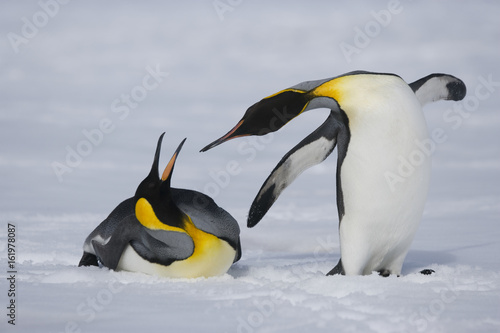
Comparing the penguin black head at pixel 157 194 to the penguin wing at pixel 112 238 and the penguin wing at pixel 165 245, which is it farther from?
the penguin wing at pixel 112 238

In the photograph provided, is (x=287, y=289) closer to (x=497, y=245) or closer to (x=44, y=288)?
(x=44, y=288)

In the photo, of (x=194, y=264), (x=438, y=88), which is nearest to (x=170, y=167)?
(x=194, y=264)

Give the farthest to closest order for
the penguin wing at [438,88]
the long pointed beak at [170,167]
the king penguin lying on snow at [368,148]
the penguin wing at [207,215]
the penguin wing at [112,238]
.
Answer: the penguin wing at [438,88] → the penguin wing at [112,238] → the penguin wing at [207,215] → the king penguin lying on snow at [368,148] → the long pointed beak at [170,167]

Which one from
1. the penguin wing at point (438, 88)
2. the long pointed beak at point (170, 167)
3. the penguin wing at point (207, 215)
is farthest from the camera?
the penguin wing at point (438, 88)

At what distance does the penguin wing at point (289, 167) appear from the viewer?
365 centimetres

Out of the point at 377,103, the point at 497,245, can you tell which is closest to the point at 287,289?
the point at 377,103

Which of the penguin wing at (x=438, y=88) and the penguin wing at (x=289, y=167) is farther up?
the penguin wing at (x=438, y=88)

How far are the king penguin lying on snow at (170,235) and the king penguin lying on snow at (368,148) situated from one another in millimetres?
387

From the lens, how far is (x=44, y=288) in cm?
290

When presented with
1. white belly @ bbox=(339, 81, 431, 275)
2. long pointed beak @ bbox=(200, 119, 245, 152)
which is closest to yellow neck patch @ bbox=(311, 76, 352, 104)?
white belly @ bbox=(339, 81, 431, 275)

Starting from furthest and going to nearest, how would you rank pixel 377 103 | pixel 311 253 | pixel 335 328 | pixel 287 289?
pixel 311 253, pixel 377 103, pixel 287 289, pixel 335 328

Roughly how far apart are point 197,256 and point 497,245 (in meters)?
3.13

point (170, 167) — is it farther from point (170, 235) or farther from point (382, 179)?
point (382, 179)

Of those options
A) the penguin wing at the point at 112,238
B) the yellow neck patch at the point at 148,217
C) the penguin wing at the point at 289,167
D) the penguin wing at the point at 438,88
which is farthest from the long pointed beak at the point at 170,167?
the penguin wing at the point at 438,88
